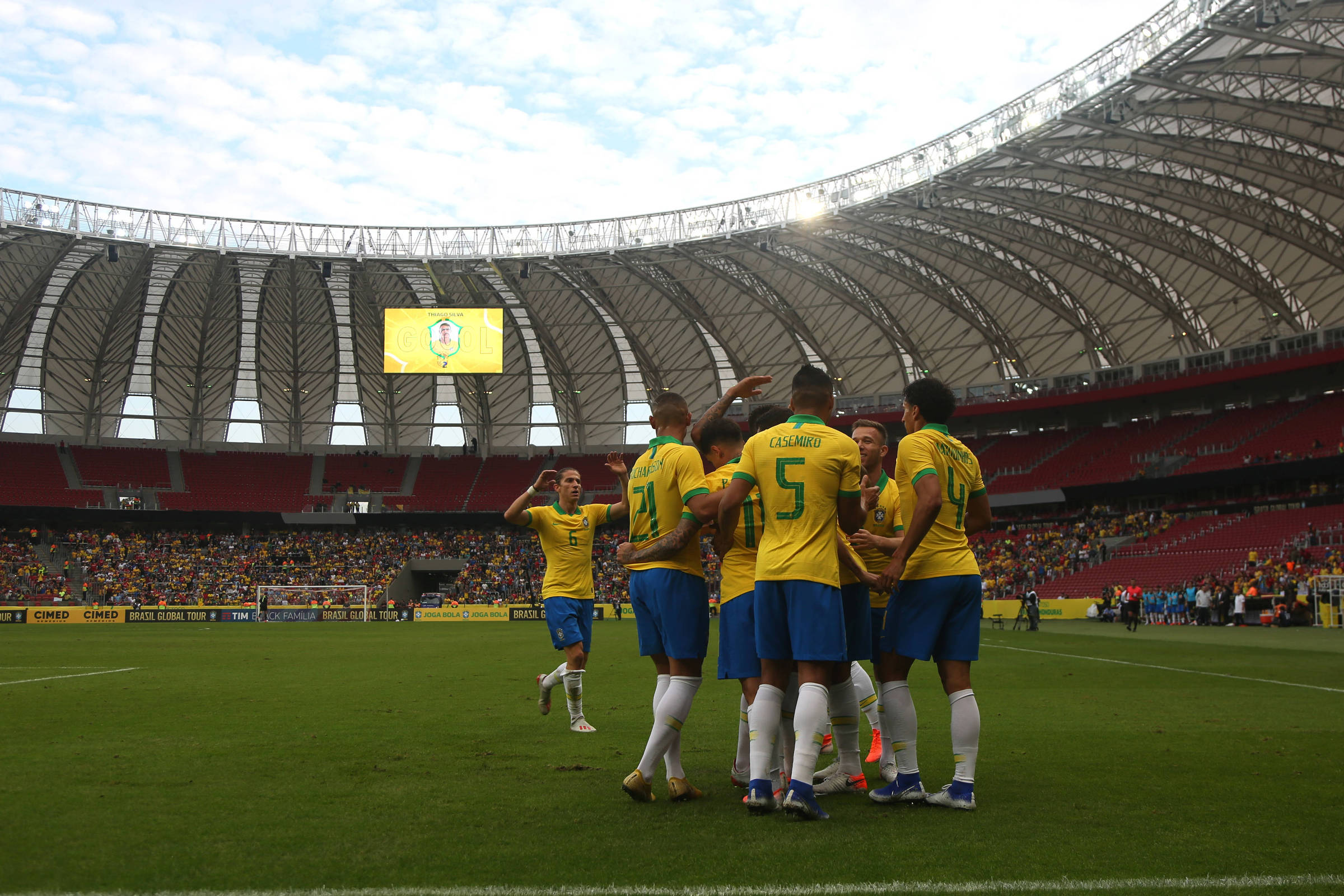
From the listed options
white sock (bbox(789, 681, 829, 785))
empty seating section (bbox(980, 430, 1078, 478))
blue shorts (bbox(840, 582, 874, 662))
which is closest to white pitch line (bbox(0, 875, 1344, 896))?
white sock (bbox(789, 681, 829, 785))

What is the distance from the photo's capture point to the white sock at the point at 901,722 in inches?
245

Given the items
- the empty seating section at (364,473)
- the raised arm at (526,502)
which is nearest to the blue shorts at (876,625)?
the raised arm at (526,502)

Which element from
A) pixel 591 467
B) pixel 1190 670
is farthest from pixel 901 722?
pixel 591 467

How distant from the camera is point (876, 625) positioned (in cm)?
756

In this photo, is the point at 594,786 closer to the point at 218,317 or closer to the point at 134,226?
the point at 134,226

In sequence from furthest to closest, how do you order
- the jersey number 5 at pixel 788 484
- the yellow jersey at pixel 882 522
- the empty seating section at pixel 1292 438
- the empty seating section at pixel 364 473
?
1. the empty seating section at pixel 364 473
2. the empty seating section at pixel 1292 438
3. the yellow jersey at pixel 882 522
4. the jersey number 5 at pixel 788 484

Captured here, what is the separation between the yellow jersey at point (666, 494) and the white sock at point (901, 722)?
1.44 m

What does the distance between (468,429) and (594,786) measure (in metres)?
71.5

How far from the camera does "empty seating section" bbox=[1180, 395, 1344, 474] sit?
162 ft

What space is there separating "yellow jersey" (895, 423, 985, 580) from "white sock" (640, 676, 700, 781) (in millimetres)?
1538

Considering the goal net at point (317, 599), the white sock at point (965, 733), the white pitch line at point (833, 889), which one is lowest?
the goal net at point (317, 599)

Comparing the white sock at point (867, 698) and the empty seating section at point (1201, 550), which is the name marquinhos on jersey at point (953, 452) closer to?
the white sock at point (867, 698)

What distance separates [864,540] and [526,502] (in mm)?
3769

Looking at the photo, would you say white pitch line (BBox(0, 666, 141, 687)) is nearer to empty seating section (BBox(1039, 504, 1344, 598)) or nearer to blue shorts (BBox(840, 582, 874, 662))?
blue shorts (BBox(840, 582, 874, 662))
